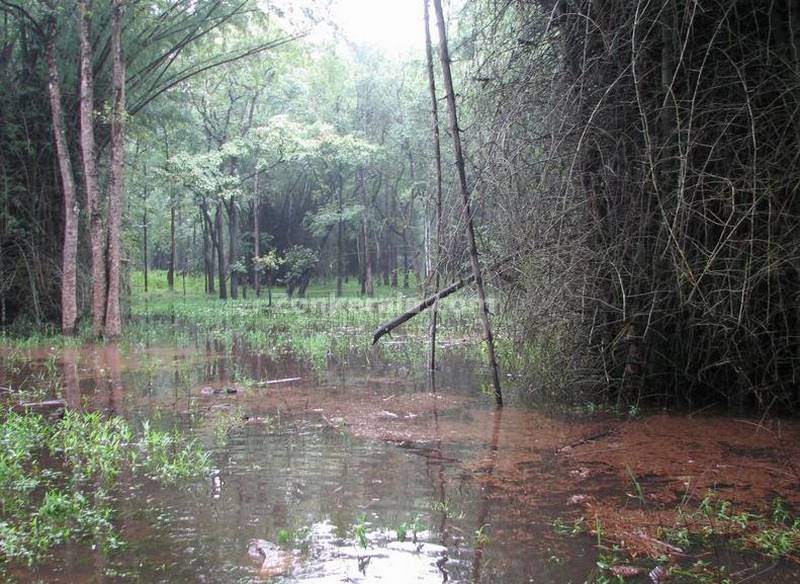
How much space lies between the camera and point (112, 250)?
14266mm

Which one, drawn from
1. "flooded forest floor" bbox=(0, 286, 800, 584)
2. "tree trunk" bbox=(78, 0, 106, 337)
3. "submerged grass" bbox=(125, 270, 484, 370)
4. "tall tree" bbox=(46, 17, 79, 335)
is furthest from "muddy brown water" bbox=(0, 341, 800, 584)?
"tall tree" bbox=(46, 17, 79, 335)

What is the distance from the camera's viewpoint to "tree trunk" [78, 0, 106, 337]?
13359 mm

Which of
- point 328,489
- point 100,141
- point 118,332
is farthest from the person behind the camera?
point 100,141

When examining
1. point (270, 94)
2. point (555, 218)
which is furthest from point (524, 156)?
point (270, 94)

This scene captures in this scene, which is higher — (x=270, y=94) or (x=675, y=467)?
(x=270, y=94)

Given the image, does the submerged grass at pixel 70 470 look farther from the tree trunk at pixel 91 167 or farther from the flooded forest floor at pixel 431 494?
the tree trunk at pixel 91 167

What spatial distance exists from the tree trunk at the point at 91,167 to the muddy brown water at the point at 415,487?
690 cm

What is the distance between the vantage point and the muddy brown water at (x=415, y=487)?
3344mm

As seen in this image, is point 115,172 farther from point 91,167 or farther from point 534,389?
point 534,389

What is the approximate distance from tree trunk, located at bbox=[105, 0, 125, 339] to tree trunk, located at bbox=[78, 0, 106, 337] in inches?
9.4

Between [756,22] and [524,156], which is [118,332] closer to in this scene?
[524,156]

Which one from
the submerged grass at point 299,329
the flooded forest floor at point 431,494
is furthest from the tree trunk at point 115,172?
the flooded forest floor at point 431,494

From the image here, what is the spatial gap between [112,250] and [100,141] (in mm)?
3897

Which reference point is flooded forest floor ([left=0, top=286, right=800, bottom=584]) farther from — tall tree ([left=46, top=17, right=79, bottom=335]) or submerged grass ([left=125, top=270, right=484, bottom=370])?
tall tree ([left=46, top=17, right=79, bottom=335])
